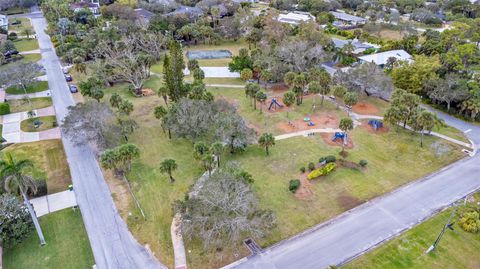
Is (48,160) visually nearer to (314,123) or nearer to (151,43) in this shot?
(314,123)

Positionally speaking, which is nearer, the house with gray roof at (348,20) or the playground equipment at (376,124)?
the playground equipment at (376,124)

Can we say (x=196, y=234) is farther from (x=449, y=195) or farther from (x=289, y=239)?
(x=449, y=195)

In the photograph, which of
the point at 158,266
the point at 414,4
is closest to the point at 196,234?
the point at 158,266

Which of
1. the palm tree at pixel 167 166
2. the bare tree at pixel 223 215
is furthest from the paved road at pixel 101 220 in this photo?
the palm tree at pixel 167 166

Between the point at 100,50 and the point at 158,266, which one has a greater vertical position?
the point at 100,50

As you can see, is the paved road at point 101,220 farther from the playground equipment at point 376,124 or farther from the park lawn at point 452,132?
the park lawn at point 452,132

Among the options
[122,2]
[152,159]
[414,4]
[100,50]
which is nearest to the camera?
[152,159]
